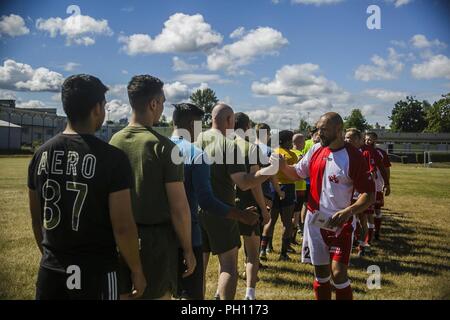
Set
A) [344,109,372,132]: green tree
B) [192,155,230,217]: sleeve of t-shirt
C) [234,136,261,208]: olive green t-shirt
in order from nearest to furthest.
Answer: [192,155,230,217]: sleeve of t-shirt, [234,136,261,208]: olive green t-shirt, [344,109,372,132]: green tree

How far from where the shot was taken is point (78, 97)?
252cm

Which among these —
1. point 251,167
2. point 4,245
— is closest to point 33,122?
point 4,245

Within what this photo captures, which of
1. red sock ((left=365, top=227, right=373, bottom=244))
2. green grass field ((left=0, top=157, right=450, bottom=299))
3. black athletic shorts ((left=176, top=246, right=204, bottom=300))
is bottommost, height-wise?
green grass field ((left=0, top=157, right=450, bottom=299))

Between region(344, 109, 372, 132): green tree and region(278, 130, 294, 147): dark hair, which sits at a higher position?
region(344, 109, 372, 132): green tree

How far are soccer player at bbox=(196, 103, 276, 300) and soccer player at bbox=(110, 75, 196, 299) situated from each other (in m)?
1.04

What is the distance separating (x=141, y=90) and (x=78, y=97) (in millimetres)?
555

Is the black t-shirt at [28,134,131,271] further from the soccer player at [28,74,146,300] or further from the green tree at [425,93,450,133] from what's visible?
the green tree at [425,93,450,133]

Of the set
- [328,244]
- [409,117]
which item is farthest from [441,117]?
[328,244]

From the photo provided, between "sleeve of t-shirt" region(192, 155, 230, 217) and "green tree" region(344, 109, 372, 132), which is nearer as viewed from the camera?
"sleeve of t-shirt" region(192, 155, 230, 217)

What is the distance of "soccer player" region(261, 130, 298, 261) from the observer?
7309mm

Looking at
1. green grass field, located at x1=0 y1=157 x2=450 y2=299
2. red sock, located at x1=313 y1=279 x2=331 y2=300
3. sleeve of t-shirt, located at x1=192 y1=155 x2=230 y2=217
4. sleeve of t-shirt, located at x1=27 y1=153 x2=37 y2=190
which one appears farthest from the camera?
green grass field, located at x1=0 y1=157 x2=450 y2=299

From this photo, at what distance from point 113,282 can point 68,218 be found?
49cm

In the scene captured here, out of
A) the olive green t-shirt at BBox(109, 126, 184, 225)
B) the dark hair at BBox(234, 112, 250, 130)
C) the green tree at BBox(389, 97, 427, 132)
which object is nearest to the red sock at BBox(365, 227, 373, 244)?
the dark hair at BBox(234, 112, 250, 130)

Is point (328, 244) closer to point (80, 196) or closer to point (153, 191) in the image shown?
point (153, 191)
